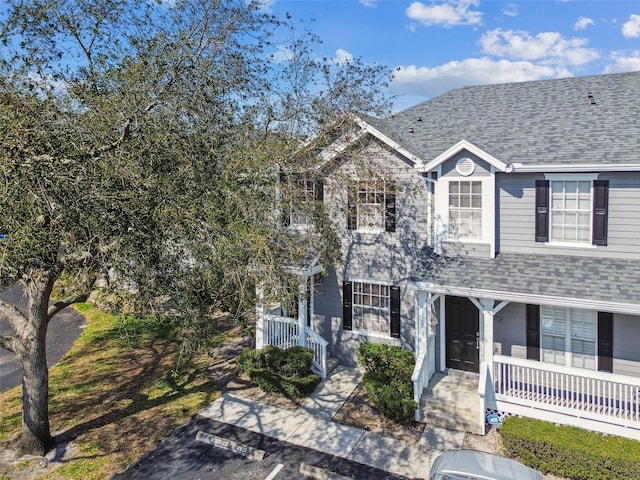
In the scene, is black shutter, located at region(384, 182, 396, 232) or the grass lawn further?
black shutter, located at region(384, 182, 396, 232)

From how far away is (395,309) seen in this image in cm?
1355

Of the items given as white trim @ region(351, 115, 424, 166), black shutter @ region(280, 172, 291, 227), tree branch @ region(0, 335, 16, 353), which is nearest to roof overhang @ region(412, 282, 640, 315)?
white trim @ region(351, 115, 424, 166)

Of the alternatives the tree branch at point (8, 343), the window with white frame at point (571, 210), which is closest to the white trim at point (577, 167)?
the window with white frame at point (571, 210)

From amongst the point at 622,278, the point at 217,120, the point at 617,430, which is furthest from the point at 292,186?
the point at 617,430

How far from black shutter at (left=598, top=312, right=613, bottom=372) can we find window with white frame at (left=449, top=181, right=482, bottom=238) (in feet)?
11.7

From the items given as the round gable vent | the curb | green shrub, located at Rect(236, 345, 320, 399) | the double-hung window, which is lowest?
the curb

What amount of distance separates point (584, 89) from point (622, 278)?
7.22m

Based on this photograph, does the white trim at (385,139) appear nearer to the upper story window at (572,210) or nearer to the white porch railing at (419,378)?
the upper story window at (572,210)

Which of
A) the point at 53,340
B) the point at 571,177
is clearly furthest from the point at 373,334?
the point at 53,340

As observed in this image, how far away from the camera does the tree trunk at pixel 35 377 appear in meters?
10.1

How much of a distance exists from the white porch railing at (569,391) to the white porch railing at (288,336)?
16.6 feet

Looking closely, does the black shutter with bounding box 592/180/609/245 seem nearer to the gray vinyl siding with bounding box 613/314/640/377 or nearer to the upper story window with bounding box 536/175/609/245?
the upper story window with bounding box 536/175/609/245

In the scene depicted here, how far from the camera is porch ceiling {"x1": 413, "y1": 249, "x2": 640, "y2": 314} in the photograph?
10273 millimetres

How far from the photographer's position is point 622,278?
1069 centimetres
